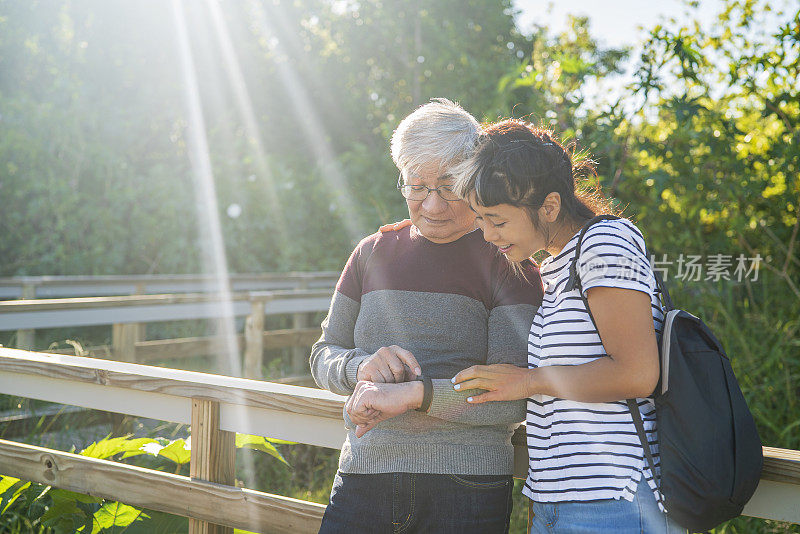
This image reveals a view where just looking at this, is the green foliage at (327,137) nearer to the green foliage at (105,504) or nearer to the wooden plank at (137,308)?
the green foliage at (105,504)

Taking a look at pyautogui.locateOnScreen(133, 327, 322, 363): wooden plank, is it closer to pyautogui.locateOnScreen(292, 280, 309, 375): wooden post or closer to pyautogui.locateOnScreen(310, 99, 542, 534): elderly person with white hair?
pyautogui.locateOnScreen(292, 280, 309, 375): wooden post

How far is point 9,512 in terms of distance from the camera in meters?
2.71

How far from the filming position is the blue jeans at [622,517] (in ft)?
4.62

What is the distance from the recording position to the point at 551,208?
5.23 ft

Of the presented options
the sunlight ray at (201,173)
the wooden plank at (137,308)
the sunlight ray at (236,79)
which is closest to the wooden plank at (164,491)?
the wooden plank at (137,308)

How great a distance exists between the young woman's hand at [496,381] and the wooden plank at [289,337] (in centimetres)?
521

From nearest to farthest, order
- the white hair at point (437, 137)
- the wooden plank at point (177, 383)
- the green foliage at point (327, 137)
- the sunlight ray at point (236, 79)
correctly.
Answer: the white hair at point (437, 137) → the wooden plank at point (177, 383) → the green foliage at point (327, 137) → the sunlight ray at point (236, 79)

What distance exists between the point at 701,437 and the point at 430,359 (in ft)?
2.14

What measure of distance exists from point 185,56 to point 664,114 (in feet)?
29.7

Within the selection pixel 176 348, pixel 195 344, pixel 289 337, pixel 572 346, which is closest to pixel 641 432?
pixel 572 346

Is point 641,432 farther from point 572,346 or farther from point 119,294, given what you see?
point 119,294

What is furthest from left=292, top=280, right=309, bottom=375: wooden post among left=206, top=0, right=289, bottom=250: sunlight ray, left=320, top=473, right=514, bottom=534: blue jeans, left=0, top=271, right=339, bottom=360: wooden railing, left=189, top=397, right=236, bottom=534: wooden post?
left=320, top=473, right=514, bottom=534: blue jeans

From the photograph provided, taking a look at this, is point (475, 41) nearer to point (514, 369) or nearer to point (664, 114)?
point (664, 114)

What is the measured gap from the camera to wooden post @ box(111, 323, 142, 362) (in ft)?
17.9
